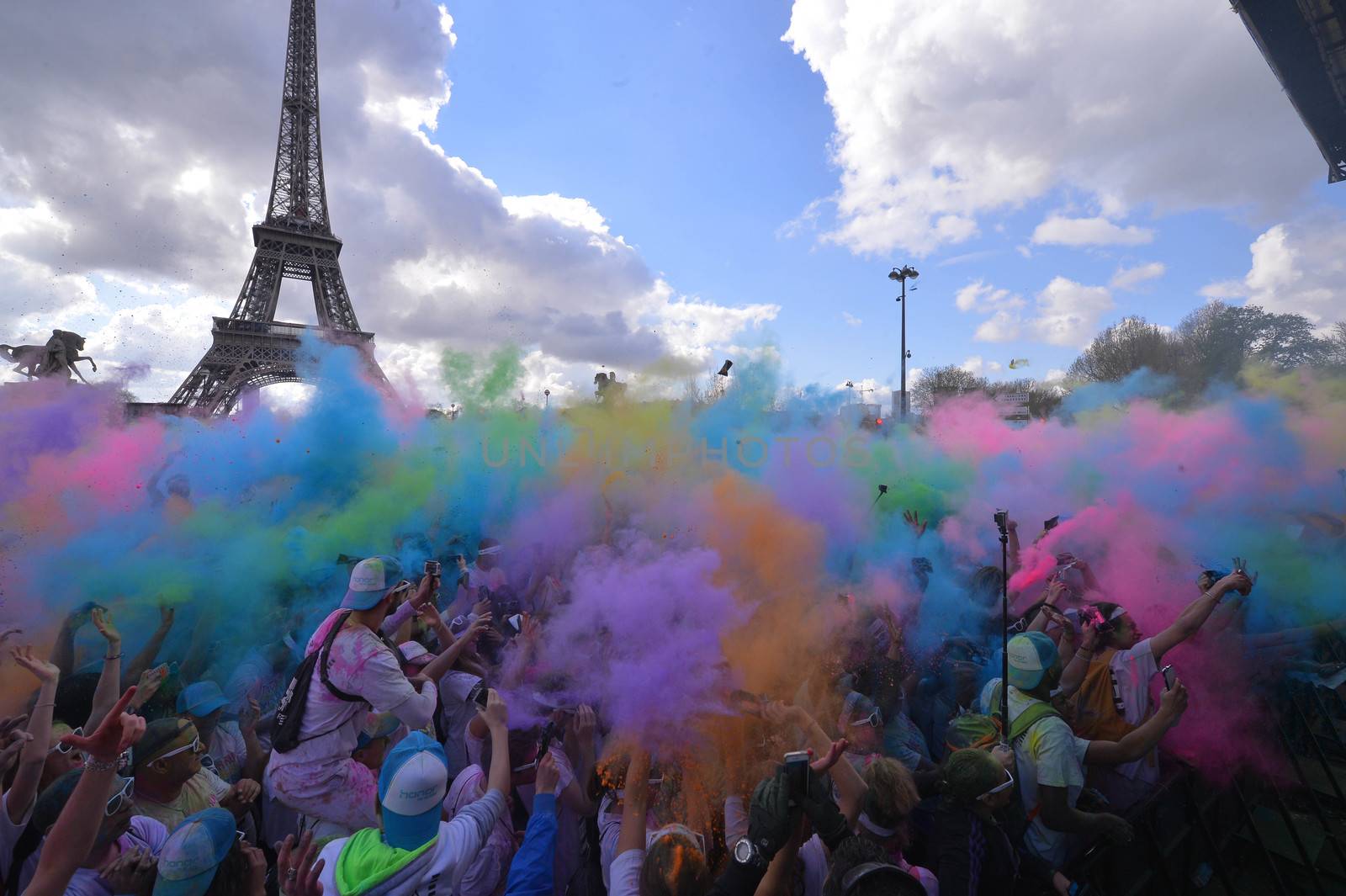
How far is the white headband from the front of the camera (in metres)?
2.36

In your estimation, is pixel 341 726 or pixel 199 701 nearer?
pixel 341 726

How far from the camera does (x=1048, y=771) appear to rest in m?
2.87

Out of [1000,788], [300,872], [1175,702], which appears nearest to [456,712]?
[300,872]

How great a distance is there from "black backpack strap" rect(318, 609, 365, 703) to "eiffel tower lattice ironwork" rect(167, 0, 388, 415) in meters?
28.8

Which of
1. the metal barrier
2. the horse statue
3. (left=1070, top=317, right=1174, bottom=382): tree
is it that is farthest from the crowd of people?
(left=1070, top=317, right=1174, bottom=382): tree

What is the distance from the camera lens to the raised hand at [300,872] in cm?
204

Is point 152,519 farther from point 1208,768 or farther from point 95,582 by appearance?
point 1208,768

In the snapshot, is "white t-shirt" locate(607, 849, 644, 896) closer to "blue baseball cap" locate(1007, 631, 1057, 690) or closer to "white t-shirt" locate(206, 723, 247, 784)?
"blue baseball cap" locate(1007, 631, 1057, 690)

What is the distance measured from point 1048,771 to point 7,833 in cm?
449

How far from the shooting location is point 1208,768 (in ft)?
13.1

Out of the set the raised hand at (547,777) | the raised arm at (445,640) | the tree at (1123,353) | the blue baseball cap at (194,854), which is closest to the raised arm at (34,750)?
the blue baseball cap at (194,854)

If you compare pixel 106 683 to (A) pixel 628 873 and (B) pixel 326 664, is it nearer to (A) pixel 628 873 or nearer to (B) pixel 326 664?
(B) pixel 326 664

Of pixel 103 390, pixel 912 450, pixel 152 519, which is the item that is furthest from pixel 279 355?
pixel 912 450

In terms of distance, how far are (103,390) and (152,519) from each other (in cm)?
211
